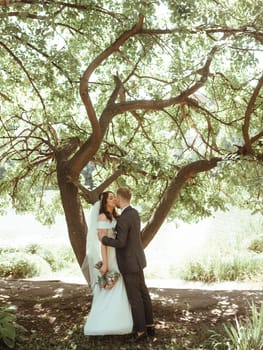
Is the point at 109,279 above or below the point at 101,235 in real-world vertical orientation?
below

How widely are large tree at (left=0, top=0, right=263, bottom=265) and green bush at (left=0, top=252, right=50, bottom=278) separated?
3886mm

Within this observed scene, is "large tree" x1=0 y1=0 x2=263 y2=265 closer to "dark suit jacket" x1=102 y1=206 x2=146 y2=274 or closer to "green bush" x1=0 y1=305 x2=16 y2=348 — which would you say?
"dark suit jacket" x1=102 y1=206 x2=146 y2=274

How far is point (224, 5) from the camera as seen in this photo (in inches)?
300

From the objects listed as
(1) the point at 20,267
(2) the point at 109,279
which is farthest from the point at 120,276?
(1) the point at 20,267

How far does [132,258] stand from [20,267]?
9.29 meters

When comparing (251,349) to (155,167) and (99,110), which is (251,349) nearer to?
(155,167)

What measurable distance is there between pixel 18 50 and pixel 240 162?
13.9 ft

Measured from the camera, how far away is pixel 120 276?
20.1ft

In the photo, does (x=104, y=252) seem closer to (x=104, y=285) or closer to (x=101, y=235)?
(x=101, y=235)

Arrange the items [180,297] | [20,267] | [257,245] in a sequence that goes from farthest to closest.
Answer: [257,245] < [20,267] < [180,297]

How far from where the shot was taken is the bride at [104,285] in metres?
5.99

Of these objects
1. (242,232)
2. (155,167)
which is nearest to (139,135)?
(155,167)

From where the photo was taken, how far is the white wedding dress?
19.6 ft

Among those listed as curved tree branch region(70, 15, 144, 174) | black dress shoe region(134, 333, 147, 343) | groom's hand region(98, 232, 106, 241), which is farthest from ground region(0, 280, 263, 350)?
curved tree branch region(70, 15, 144, 174)
